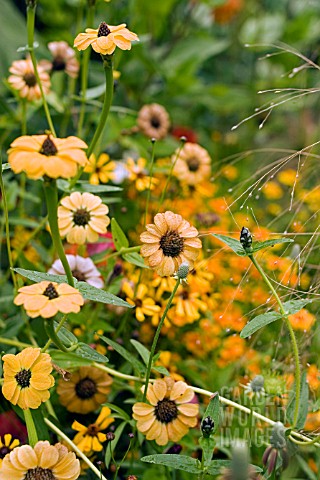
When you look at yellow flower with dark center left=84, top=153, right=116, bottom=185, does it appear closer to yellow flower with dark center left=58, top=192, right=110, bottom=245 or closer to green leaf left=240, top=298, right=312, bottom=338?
yellow flower with dark center left=58, top=192, right=110, bottom=245

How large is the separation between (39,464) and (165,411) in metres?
0.10

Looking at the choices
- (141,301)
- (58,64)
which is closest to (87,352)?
(141,301)

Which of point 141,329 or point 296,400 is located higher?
point 141,329

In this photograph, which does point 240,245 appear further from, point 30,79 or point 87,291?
point 30,79

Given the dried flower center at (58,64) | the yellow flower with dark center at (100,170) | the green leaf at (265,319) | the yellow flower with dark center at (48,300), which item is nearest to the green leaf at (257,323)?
the green leaf at (265,319)

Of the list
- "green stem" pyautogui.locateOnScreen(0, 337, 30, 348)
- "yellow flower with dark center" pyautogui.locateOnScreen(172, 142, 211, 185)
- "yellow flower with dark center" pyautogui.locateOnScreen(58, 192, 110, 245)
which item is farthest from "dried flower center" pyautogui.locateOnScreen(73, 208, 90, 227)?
"yellow flower with dark center" pyautogui.locateOnScreen(172, 142, 211, 185)

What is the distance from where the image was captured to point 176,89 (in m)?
1.11

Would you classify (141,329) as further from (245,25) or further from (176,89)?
(245,25)

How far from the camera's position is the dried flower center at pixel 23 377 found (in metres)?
0.42

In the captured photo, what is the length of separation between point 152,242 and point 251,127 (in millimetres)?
975

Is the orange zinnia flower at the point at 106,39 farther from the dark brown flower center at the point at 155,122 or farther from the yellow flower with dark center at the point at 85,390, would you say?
the dark brown flower center at the point at 155,122

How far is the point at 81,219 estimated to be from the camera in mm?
522

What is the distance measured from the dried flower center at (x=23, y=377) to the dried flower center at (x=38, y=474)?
0.05 metres

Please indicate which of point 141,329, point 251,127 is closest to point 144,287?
point 141,329
